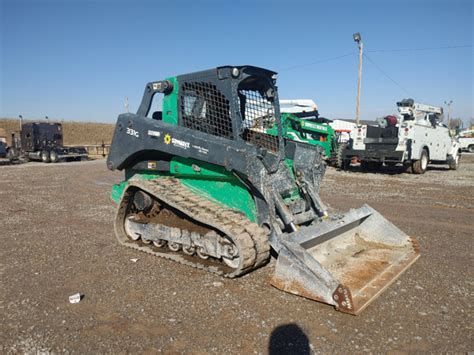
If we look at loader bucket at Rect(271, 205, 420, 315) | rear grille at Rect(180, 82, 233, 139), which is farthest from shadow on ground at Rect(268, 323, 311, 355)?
rear grille at Rect(180, 82, 233, 139)

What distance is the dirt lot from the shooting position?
313 cm

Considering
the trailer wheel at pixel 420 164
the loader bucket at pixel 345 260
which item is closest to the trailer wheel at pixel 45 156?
the trailer wheel at pixel 420 164

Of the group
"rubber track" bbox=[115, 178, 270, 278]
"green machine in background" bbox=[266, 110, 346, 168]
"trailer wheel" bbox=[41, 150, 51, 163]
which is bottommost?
"trailer wheel" bbox=[41, 150, 51, 163]

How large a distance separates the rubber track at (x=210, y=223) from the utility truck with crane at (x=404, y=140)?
463 inches

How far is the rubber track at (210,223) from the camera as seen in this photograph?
4.02 metres

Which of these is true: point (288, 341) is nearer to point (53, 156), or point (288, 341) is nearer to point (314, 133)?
point (314, 133)

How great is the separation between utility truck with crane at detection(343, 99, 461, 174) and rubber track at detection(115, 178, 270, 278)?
Answer: 11.8 m

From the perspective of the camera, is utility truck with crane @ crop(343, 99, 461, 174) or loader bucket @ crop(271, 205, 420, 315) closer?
loader bucket @ crop(271, 205, 420, 315)

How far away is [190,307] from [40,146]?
80.7 ft

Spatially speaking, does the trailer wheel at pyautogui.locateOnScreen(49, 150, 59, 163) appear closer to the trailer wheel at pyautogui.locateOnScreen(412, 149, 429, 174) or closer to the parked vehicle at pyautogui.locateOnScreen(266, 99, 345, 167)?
the parked vehicle at pyautogui.locateOnScreen(266, 99, 345, 167)

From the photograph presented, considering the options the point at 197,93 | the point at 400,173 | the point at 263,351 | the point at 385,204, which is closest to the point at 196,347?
the point at 263,351

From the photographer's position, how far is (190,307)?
375 cm

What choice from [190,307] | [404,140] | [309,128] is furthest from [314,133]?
[190,307]

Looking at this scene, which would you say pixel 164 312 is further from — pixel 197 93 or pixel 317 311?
pixel 197 93
